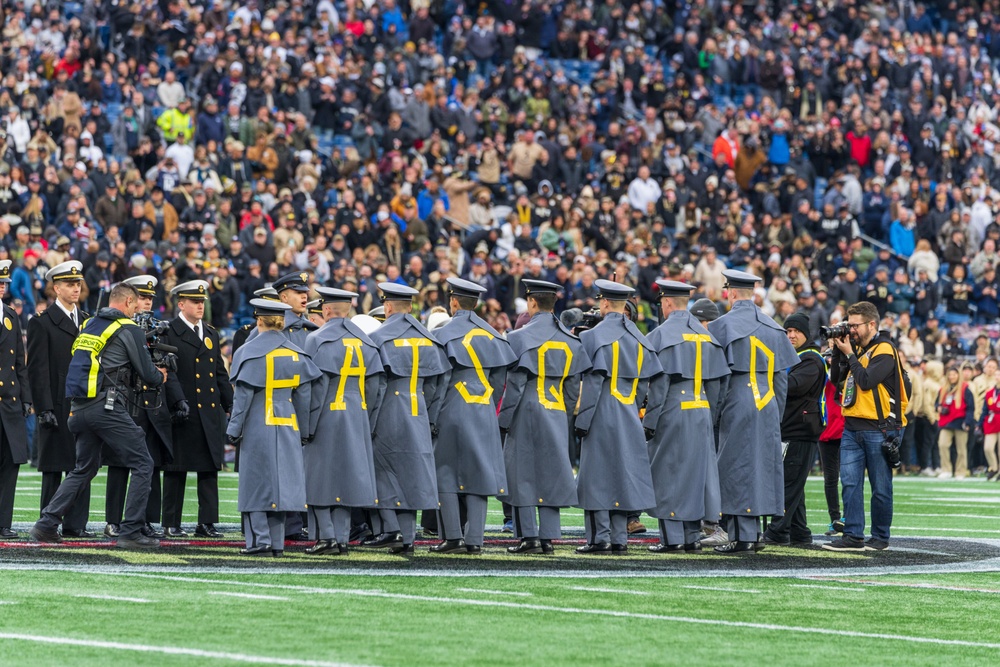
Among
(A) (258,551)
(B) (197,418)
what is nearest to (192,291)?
(B) (197,418)

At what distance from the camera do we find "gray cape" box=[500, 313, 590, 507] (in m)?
14.3

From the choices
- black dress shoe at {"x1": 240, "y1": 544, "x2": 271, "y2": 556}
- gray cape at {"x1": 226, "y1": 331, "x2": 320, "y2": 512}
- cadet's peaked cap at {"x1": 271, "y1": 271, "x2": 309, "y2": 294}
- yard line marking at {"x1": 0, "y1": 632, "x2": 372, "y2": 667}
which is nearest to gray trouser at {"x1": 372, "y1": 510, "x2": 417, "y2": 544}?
gray cape at {"x1": 226, "y1": 331, "x2": 320, "y2": 512}

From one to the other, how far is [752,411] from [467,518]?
2596mm

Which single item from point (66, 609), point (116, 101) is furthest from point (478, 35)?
point (66, 609)

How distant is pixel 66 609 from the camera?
10227 millimetres

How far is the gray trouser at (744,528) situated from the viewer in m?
14.8

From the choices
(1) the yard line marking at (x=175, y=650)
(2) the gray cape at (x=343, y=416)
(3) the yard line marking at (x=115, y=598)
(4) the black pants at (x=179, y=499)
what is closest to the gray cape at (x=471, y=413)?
(2) the gray cape at (x=343, y=416)

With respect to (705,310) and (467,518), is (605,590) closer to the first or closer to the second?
(467,518)

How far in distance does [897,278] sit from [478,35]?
10040 mm

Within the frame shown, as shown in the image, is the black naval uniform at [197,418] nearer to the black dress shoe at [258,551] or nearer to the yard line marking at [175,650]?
the black dress shoe at [258,551]

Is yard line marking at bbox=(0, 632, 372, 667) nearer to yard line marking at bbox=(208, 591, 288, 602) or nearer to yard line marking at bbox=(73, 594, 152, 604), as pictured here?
yard line marking at bbox=(73, 594, 152, 604)

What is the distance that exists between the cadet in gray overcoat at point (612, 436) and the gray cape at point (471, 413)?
728 mm

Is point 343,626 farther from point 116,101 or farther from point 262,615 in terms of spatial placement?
point 116,101

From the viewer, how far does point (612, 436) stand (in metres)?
14.6
